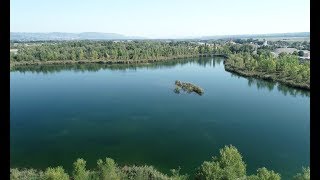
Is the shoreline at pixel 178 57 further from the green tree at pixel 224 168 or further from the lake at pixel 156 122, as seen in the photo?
the green tree at pixel 224 168

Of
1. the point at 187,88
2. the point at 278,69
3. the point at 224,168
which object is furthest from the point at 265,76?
the point at 224,168

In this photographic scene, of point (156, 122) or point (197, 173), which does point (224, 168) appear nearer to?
point (197, 173)

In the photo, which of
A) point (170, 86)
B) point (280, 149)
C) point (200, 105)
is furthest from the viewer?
point (170, 86)

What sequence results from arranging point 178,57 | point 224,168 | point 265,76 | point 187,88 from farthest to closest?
point 178,57, point 265,76, point 187,88, point 224,168

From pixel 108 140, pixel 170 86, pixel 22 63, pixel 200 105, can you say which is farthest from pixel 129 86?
pixel 22 63

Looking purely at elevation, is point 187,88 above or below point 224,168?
above

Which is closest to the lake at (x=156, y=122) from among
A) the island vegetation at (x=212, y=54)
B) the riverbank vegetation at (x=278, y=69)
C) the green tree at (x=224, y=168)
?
the riverbank vegetation at (x=278, y=69)
